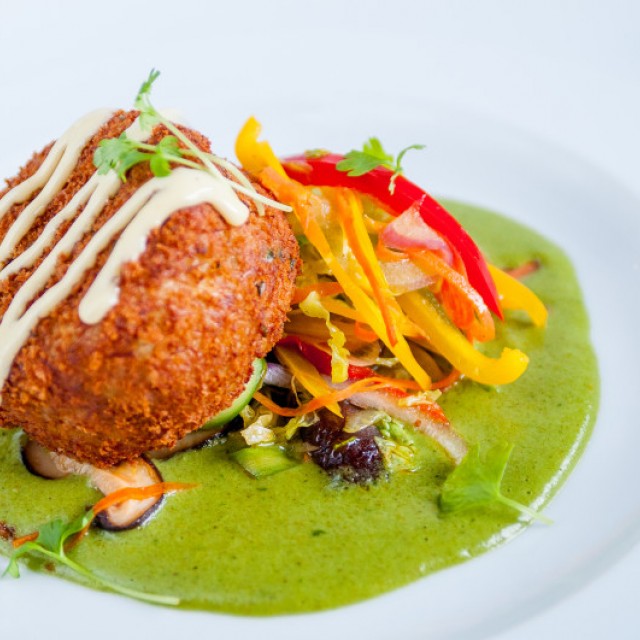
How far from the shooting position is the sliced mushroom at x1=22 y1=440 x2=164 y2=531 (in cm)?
329

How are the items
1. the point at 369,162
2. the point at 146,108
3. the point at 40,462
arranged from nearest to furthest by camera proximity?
the point at 146,108 < the point at 40,462 < the point at 369,162

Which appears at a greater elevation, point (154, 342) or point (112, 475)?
point (154, 342)

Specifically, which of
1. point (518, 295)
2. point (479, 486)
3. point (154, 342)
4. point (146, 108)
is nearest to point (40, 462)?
point (154, 342)

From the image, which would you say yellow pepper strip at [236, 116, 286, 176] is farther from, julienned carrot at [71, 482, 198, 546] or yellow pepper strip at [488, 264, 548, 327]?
julienned carrot at [71, 482, 198, 546]

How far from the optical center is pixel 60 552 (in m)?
3.06

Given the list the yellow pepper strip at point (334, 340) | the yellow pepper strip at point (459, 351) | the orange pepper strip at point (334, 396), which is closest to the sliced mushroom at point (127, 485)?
the orange pepper strip at point (334, 396)

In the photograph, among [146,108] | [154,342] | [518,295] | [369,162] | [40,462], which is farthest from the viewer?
[518,295]

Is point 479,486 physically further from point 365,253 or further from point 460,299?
point 365,253

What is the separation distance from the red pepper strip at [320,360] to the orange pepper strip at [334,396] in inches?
1.9

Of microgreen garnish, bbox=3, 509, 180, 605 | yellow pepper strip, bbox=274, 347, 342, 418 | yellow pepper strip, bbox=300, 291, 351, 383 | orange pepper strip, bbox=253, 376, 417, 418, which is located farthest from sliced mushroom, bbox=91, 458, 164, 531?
yellow pepper strip, bbox=300, 291, 351, 383

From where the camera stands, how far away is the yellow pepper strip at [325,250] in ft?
11.9

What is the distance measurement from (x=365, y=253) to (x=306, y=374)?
0.59 meters

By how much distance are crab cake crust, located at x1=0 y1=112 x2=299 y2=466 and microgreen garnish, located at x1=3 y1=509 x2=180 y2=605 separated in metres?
0.27

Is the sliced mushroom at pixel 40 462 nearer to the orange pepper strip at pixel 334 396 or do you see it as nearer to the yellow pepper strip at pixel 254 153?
the orange pepper strip at pixel 334 396
